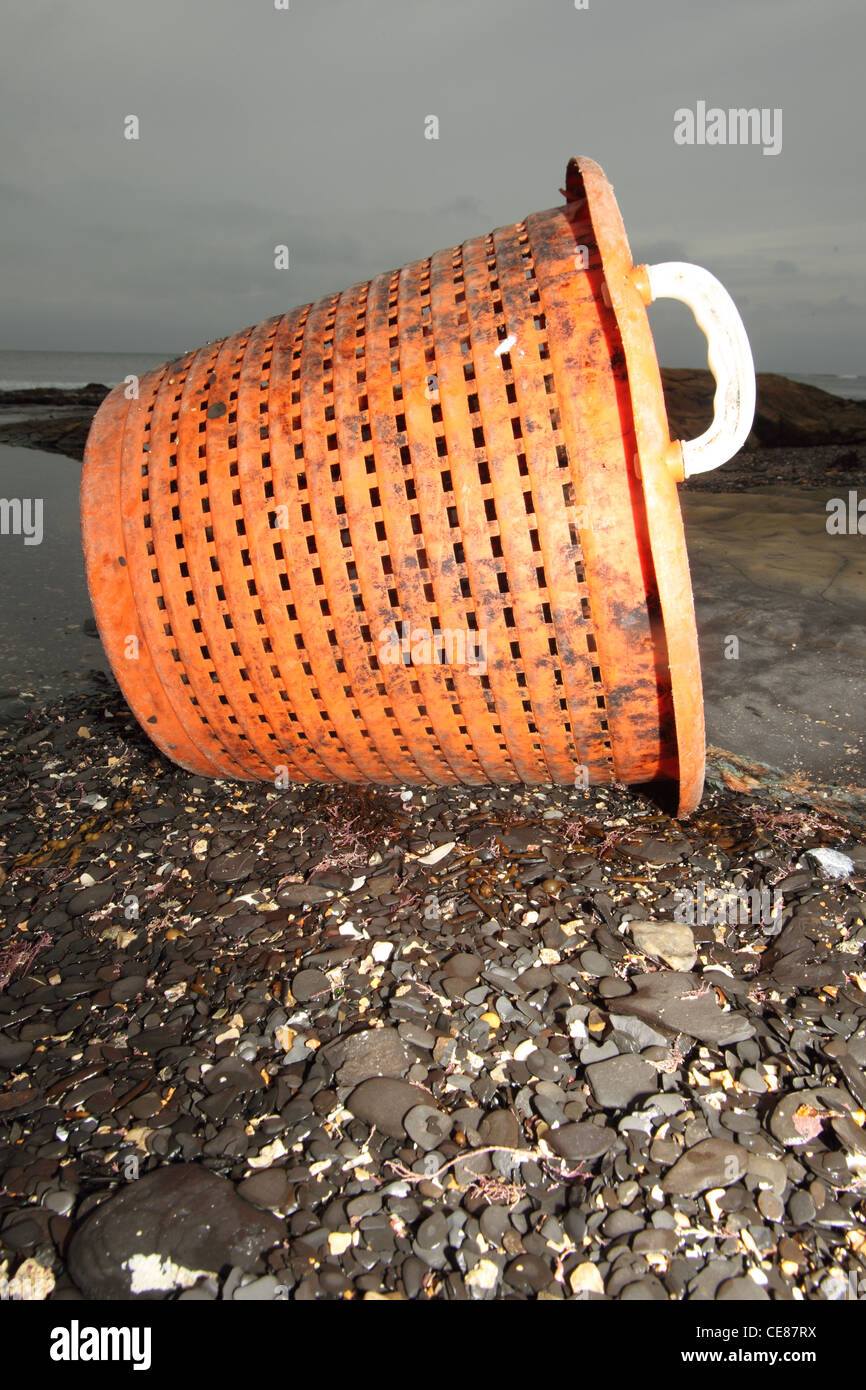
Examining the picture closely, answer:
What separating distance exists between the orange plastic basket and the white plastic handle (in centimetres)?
10

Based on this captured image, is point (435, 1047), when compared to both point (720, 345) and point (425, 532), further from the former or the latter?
point (720, 345)

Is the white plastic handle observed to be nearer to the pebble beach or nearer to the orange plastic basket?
the orange plastic basket

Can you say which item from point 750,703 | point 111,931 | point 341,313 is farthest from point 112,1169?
point 750,703

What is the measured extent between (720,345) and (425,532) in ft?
2.90

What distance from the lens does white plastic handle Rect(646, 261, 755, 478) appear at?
199 cm

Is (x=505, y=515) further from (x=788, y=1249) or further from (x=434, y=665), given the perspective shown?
(x=788, y=1249)

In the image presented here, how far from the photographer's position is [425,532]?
213 cm

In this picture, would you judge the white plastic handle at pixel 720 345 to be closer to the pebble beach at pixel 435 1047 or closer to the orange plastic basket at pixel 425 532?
the orange plastic basket at pixel 425 532

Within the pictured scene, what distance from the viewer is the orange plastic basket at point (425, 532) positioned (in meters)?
2.01

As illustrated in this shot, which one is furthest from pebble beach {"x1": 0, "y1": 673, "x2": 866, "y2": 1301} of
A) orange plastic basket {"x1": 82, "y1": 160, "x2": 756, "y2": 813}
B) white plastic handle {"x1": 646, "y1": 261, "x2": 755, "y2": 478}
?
white plastic handle {"x1": 646, "y1": 261, "x2": 755, "y2": 478}

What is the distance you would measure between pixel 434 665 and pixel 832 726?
202 centimetres

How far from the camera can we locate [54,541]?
23.0ft

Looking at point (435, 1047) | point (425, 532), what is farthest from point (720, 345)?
point (435, 1047)

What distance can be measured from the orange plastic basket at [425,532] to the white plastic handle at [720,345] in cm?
10
